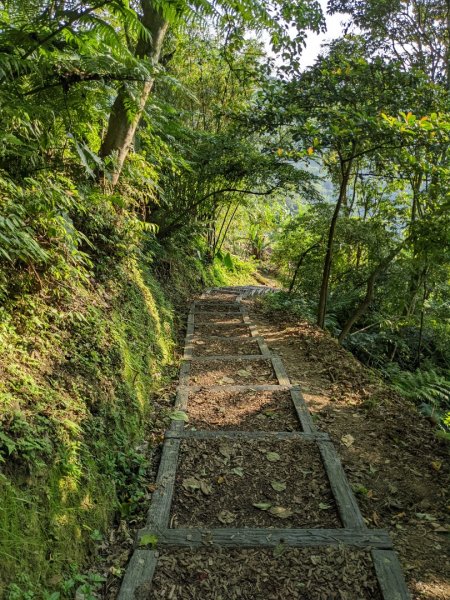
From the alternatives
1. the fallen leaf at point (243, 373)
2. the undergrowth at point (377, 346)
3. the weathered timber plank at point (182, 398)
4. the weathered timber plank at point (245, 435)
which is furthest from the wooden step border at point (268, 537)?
the undergrowth at point (377, 346)

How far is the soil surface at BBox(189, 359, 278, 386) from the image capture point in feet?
15.3

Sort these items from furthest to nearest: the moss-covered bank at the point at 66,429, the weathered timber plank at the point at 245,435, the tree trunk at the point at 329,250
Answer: the tree trunk at the point at 329,250
the weathered timber plank at the point at 245,435
the moss-covered bank at the point at 66,429

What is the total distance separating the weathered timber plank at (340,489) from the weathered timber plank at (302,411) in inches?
9.8

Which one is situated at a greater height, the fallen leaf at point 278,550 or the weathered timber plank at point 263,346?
the weathered timber plank at point 263,346

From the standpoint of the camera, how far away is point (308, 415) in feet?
12.4

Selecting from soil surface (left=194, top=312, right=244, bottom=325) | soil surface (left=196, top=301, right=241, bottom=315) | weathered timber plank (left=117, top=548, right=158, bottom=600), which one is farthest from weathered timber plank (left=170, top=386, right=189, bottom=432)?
soil surface (left=196, top=301, right=241, bottom=315)

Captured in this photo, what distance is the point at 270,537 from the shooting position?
2.33 m

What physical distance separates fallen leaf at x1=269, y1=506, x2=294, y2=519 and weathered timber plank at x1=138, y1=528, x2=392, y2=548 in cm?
19

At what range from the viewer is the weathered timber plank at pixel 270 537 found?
229 cm

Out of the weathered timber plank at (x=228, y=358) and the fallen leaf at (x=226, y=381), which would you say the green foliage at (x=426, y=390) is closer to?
the weathered timber plank at (x=228, y=358)

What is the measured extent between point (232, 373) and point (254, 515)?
7.74 feet

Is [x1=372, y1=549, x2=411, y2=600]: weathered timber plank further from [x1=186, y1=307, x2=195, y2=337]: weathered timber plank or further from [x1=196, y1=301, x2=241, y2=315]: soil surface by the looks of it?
[x1=196, y1=301, x2=241, y2=315]: soil surface

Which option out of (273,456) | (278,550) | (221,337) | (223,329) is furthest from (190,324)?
(278,550)

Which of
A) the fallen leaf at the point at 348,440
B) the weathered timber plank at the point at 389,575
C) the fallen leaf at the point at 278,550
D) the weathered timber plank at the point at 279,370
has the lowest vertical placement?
the fallen leaf at the point at 278,550
